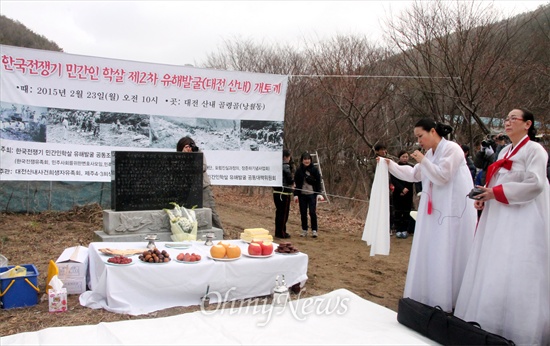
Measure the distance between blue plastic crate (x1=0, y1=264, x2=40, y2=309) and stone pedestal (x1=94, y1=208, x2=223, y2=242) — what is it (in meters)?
1.51

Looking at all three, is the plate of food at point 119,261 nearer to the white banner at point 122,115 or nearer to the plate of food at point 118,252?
the plate of food at point 118,252

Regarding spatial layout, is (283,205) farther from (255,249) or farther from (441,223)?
(441,223)

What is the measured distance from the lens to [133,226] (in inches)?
241

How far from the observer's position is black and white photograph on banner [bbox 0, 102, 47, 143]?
7074mm

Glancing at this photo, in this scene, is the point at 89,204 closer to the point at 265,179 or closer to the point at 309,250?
the point at 265,179

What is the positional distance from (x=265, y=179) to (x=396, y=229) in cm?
272

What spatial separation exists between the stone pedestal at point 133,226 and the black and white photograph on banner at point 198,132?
2211mm

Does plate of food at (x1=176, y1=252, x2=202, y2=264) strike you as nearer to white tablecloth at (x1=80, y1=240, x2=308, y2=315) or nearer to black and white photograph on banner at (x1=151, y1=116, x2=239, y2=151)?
white tablecloth at (x1=80, y1=240, x2=308, y2=315)

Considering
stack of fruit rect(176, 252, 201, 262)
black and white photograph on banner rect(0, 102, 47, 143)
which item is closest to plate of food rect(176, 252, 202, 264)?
stack of fruit rect(176, 252, 201, 262)

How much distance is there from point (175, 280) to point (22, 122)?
4.50 metres

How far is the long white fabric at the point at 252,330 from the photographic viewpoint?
10.8 ft

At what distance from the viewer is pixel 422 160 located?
4059 millimetres

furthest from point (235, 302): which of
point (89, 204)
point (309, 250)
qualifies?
point (89, 204)

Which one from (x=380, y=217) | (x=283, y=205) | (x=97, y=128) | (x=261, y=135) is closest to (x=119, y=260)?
(x=380, y=217)
